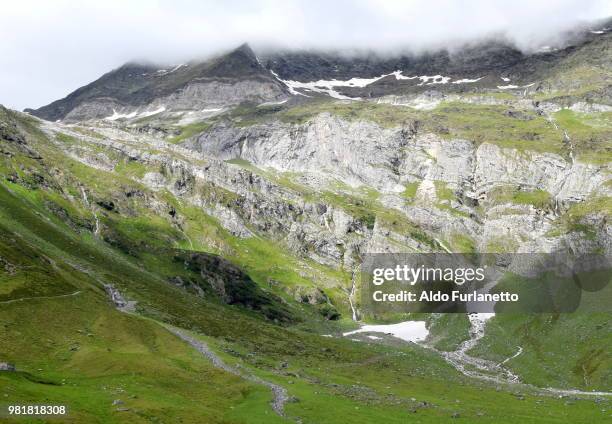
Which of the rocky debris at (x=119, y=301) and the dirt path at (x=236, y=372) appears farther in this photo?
the rocky debris at (x=119, y=301)

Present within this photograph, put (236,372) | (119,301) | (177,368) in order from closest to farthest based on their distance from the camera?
(177,368) → (236,372) → (119,301)

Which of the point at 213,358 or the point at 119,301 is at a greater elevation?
the point at 119,301

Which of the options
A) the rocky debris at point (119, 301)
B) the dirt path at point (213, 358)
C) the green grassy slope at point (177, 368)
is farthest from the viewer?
the rocky debris at point (119, 301)

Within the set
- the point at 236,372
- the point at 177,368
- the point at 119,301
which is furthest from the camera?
the point at 119,301

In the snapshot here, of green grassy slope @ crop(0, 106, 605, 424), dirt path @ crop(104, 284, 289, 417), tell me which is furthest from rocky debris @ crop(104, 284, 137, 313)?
green grassy slope @ crop(0, 106, 605, 424)

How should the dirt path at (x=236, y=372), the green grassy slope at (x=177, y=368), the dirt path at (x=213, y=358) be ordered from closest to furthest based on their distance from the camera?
the green grassy slope at (x=177, y=368)
the dirt path at (x=236, y=372)
the dirt path at (x=213, y=358)

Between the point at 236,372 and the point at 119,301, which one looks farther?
the point at 119,301

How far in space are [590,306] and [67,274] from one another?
142563mm

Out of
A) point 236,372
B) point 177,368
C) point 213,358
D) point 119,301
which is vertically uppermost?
point 119,301

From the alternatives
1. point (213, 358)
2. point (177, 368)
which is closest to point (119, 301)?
point (213, 358)

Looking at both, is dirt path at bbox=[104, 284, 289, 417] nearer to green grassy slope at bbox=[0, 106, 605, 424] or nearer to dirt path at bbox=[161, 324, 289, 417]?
dirt path at bbox=[161, 324, 289, 417]

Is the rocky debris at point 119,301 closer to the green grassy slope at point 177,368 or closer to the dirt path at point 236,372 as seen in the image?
Answer: the green grassy slope at point 177,368

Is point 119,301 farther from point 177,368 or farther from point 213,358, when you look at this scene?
point 177,368

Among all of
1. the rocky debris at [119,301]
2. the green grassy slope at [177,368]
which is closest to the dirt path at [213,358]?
the rocky debris at [119,301]
